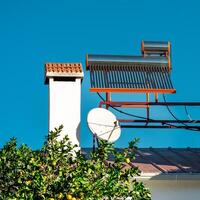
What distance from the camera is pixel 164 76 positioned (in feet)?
54.4

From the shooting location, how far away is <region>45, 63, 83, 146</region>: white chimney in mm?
Result: 15148

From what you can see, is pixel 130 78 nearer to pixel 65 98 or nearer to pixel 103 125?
pixel 65 98

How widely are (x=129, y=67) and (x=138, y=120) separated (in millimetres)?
1523

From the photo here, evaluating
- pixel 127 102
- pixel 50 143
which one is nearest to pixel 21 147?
pixel 50 143

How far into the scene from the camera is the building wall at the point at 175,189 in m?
14.2

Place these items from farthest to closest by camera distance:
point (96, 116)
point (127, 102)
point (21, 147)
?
point (127, 102) < point (96, 116) < point (21, 147)

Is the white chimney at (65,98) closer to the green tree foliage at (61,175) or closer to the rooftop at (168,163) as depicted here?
the rooftop at (168,163)

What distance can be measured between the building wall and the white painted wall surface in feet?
6.61

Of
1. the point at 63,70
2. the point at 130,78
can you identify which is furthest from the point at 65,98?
the point at 130,78

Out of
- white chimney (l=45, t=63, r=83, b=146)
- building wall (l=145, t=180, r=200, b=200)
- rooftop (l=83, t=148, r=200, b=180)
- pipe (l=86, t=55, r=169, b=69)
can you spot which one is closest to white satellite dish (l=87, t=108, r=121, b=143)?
white chimney (l=45, t=63, r=83, b=146)

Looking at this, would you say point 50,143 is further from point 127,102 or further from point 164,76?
point 164,76

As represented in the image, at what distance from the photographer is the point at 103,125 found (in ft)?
48.4

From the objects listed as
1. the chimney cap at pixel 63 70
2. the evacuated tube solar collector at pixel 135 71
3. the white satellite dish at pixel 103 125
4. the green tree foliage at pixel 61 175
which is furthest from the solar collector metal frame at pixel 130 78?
the green tree foliage at pixel 61 175

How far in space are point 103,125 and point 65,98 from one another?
1.26m
